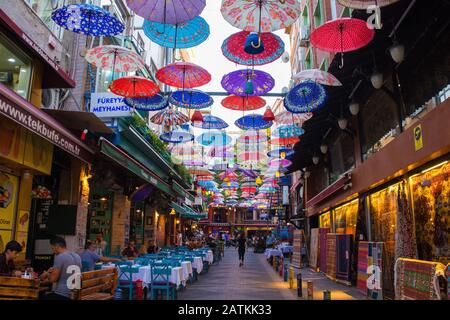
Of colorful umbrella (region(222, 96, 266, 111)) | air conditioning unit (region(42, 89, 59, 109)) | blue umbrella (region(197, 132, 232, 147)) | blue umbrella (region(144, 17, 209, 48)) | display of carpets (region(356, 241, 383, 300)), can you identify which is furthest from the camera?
blue umbrella (region(197, 132, 232, 147))

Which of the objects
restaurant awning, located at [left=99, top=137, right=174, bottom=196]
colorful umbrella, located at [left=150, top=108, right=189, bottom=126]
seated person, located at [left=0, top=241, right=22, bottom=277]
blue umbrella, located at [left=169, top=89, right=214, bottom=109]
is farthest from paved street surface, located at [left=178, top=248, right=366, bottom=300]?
colorful umbrella, located at [left=150, top=108, right=189, bottom=126]

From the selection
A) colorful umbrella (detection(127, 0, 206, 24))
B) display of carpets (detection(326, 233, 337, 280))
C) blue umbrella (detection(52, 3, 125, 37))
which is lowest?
display of carpets (detection(326, 233, 337, 280))

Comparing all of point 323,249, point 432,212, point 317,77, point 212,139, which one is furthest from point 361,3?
point 212,139

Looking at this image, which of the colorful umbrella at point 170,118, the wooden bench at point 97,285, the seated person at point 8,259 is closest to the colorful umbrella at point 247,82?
the colorful umbrella at point 170,118

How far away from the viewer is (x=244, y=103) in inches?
558

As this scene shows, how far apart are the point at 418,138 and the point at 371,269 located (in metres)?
4.23

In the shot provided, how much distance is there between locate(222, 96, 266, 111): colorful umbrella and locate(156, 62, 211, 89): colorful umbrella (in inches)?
103

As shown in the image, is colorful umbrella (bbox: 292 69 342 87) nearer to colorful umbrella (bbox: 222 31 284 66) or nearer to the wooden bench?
colorful umbrella (bbox: 222 31 284 66)

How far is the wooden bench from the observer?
6418mm

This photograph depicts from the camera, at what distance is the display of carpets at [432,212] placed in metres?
8.28

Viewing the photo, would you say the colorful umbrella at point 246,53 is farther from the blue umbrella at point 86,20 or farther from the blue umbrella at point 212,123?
the blue umbrella at point 212,123

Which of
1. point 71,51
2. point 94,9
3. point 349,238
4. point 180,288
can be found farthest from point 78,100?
point 349,238

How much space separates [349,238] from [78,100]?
11520mm

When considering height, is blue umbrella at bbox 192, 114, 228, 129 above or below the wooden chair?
above
